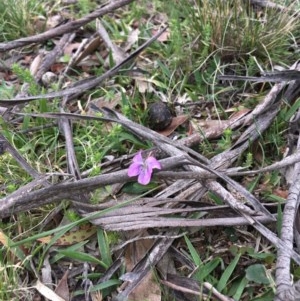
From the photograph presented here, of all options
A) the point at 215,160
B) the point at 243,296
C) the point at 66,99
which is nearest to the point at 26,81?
the point at 66,99

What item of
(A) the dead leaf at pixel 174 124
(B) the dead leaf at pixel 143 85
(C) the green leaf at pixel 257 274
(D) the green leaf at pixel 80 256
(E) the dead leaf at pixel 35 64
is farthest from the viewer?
(E) the dead leaf at pixel 35 64

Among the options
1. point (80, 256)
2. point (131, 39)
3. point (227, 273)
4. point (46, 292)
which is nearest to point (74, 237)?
point (80, 256)

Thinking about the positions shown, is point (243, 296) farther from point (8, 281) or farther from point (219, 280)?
point (8, 281)

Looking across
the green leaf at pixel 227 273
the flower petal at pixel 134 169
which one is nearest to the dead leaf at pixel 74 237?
the flower petal at pixel 134 169

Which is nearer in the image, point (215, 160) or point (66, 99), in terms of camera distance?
point (215, 160)

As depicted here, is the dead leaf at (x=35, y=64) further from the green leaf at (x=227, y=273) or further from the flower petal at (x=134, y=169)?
the green leaf at (x=227, y=273)

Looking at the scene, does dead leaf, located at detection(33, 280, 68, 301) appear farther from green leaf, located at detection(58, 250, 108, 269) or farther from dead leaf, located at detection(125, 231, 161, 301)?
dead leaf, located at detection(125, 231, 161, 301)

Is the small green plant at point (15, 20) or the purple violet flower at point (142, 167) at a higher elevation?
the small green plant at point (15, 20)
